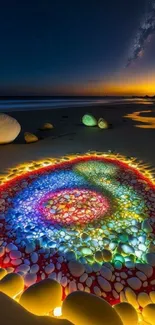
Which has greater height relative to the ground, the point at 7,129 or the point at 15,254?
the point at 7,129

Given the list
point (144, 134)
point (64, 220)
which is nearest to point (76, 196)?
point (64, 220)

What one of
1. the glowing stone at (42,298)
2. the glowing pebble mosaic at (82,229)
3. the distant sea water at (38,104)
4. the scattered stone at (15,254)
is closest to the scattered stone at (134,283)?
the glowing pebble mosaic at (82,229)

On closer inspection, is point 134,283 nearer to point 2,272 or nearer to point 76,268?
point 76,268

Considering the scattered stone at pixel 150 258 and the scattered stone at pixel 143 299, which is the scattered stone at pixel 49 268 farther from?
the scattered stone at pixel 150 258

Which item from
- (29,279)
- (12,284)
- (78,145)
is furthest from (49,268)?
(78,145)

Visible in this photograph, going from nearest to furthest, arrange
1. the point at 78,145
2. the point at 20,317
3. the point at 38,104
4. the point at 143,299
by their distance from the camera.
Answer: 1. the point at 20,317
2. the point at 143,299
3. the point at 78,145
4. the point at 38,104

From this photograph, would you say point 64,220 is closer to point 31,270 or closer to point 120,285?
point 31,270

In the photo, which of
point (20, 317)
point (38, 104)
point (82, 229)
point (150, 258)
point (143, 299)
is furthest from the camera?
point (38, 104)
